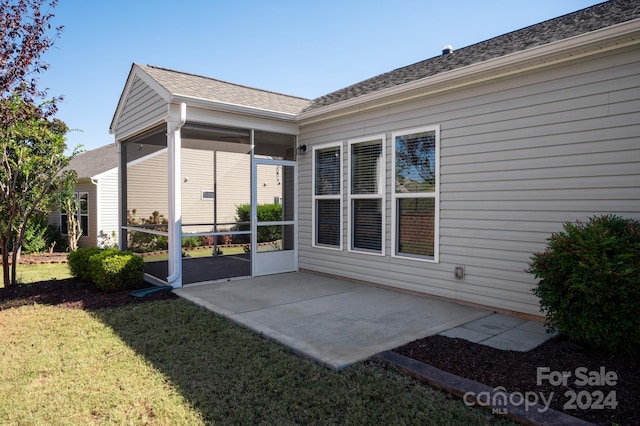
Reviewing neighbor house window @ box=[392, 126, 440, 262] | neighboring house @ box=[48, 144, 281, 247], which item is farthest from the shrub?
neighbor house window @ box=[392, 126, 440, 262]

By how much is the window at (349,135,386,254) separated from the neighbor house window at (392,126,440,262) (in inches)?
11.6

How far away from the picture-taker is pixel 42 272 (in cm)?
917

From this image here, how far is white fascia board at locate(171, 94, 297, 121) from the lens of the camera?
19.6ft

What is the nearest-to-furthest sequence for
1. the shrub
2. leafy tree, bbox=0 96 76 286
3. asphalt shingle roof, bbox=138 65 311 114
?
leafy tree, bbox=0 96 76 286 → asphalt shingle roof, bbox=138 65 311 114 → the shrub

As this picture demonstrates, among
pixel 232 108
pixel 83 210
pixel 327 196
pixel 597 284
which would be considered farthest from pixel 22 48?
pixel 83 210

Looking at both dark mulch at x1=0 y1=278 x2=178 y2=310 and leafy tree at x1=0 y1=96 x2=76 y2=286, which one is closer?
dark mulch at x1=0 y1=278 x2=178 y2=310

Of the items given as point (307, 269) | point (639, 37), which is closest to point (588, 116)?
point (639, 37)

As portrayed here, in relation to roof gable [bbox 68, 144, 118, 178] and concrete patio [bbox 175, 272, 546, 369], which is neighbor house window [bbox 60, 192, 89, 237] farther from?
concrete patio [bbox 175, 272, 546, 369]

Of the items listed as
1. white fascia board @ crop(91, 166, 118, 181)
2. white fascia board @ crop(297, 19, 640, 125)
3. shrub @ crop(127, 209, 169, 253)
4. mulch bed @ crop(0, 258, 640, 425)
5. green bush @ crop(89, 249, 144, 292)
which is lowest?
mulch bed @ crop(0, 258, 640, 425)

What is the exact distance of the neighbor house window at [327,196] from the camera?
7.00 metres

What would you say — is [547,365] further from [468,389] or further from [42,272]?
[42,272]

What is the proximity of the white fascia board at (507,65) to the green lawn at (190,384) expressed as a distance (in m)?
3.76

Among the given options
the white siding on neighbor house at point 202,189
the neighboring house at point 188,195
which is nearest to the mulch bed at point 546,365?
the white siding on neighbor house at point 202,189

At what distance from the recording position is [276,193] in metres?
7.80
